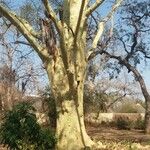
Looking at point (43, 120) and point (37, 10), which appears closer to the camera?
point (37, 10)

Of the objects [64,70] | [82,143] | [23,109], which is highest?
[64,70]

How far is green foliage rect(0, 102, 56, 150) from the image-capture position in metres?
13.8

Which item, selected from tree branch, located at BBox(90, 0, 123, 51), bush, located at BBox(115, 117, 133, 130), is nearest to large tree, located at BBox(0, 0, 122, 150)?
tree branch, located at BBox(90, 0, 123, 51)

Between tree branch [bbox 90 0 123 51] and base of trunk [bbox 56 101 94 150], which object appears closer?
base of trunk [bbox 56 101 94 150]

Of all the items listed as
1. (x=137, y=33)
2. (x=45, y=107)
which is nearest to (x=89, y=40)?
(x=137, y=33)

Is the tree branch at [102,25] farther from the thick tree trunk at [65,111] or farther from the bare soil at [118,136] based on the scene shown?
the bare soil at [118,136]

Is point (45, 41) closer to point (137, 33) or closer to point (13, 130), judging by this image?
point (13, 130)

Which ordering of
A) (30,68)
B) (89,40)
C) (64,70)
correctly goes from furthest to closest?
(30,68) → (89,40) → (64,70)

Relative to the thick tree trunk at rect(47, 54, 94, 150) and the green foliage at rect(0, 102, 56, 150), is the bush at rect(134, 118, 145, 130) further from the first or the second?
the green foliage at rect(0, 102, 56, 150)

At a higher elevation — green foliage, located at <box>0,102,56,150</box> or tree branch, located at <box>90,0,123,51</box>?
tree branch, located at <box>90,0,123,51</box>

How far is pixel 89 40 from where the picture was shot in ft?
114

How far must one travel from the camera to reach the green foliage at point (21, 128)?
13820 millimetres

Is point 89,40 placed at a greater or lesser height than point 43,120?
greater

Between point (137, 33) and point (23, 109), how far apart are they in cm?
1924
